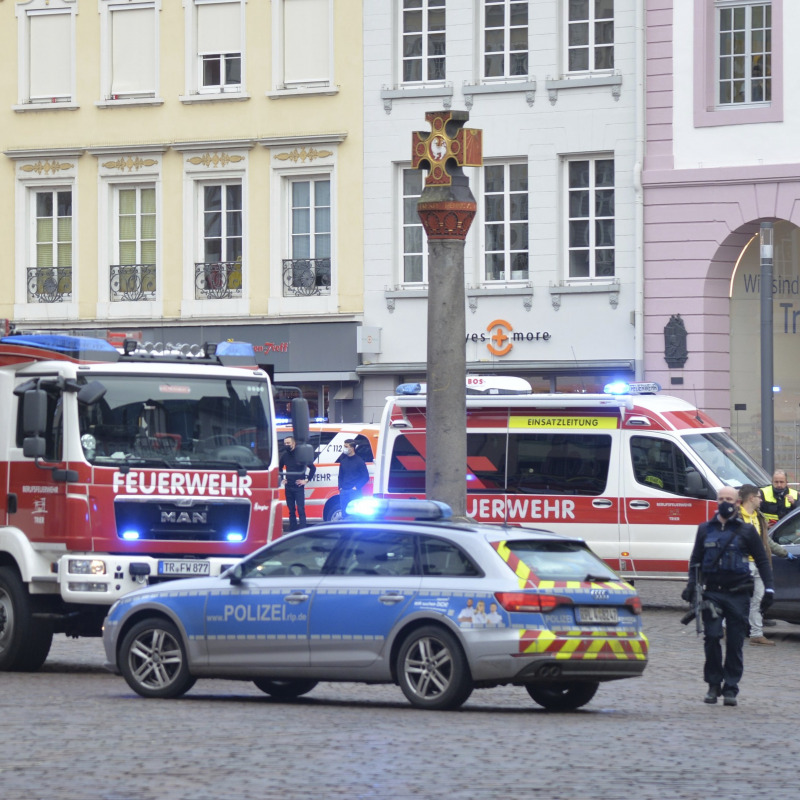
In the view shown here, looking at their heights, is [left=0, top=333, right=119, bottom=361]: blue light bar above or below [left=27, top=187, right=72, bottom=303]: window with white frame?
below

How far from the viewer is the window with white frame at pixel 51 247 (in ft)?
121

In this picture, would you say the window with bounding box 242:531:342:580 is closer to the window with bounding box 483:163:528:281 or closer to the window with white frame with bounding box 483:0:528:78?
the window with bounding box 483:163:528:281

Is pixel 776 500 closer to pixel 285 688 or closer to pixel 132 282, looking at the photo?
pixel 285 688

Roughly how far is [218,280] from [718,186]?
9858mm

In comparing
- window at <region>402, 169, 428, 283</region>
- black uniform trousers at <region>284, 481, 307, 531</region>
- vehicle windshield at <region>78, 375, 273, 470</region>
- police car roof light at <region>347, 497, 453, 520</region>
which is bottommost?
black uniform trousers at <region>284, 481, 307, 531</region>

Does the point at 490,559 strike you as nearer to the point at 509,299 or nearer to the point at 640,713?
the point at 640,713

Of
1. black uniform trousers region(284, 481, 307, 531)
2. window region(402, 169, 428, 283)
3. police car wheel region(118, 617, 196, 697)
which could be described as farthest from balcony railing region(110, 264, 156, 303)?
police car wheel region(118, 617, 196, 697)

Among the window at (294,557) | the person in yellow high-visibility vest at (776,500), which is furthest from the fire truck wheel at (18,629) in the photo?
the person in yellow high-visibility vest at (776,500)

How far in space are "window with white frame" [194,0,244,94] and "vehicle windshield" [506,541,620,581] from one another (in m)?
23.7

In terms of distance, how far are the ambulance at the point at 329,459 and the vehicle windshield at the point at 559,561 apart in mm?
15569

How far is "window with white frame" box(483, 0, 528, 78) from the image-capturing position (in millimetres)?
33625

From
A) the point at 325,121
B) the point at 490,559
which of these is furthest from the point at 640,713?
the point at 325,121

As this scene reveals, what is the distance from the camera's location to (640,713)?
13.3m

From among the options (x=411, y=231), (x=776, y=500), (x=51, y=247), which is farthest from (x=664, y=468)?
(x=51, y=247)
